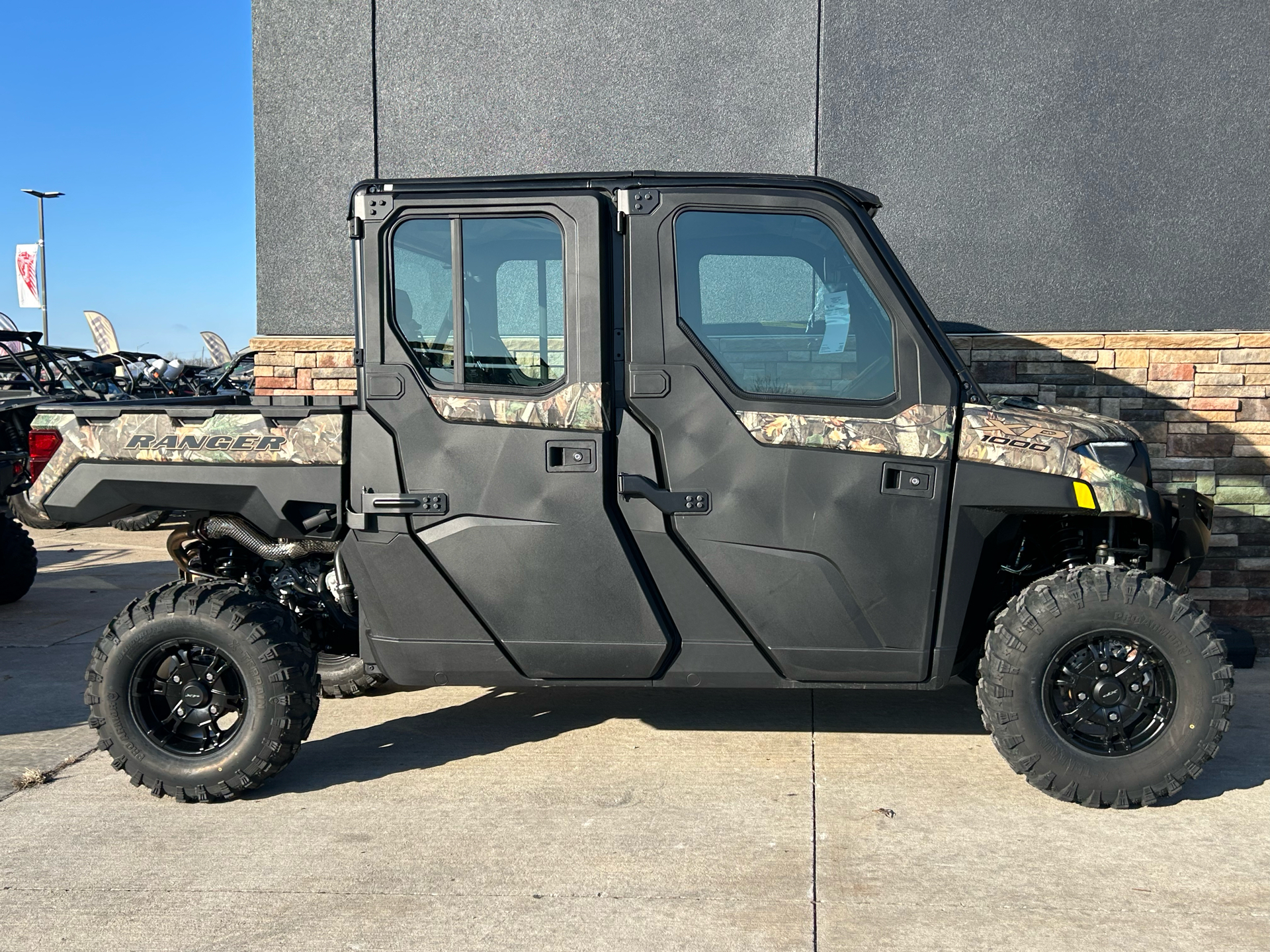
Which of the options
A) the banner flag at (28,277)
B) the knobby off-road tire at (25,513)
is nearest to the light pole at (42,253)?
the banner flag at (28,277)

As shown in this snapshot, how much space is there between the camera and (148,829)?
389 centimetres

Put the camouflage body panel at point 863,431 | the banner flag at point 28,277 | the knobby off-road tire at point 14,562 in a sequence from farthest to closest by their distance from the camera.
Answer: the banner flag at point 28,277 < the knobby off-road tire at point 14,562 < the camouflage body panel at point 863,431

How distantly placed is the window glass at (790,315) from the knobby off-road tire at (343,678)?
107 inches

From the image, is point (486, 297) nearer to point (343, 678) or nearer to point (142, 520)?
point (142, 520)

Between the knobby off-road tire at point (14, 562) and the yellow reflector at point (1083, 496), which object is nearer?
the yellow reflector at point (1083, 496)

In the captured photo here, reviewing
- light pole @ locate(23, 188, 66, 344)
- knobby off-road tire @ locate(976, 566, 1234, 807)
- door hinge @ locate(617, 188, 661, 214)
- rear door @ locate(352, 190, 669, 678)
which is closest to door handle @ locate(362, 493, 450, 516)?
rear door @ locate(352, 190, 669, 678)

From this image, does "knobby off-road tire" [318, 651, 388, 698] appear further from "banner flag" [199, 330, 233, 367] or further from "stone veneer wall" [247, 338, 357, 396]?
"banner flag" [199, 330, 233, 367]

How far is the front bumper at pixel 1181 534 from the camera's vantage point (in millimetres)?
4188

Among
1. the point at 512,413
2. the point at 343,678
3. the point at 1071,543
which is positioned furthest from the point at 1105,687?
the point at 343,678

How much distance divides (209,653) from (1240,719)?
474cm

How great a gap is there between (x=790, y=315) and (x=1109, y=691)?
1852mm

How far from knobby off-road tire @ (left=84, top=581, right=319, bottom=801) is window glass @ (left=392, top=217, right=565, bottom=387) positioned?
124 centimetres

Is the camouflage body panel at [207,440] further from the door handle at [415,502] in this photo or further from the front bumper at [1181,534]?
the front bumper at [1181,534]

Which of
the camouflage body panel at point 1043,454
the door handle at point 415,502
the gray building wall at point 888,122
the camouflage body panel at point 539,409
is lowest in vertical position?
the door handle at point 415,502
